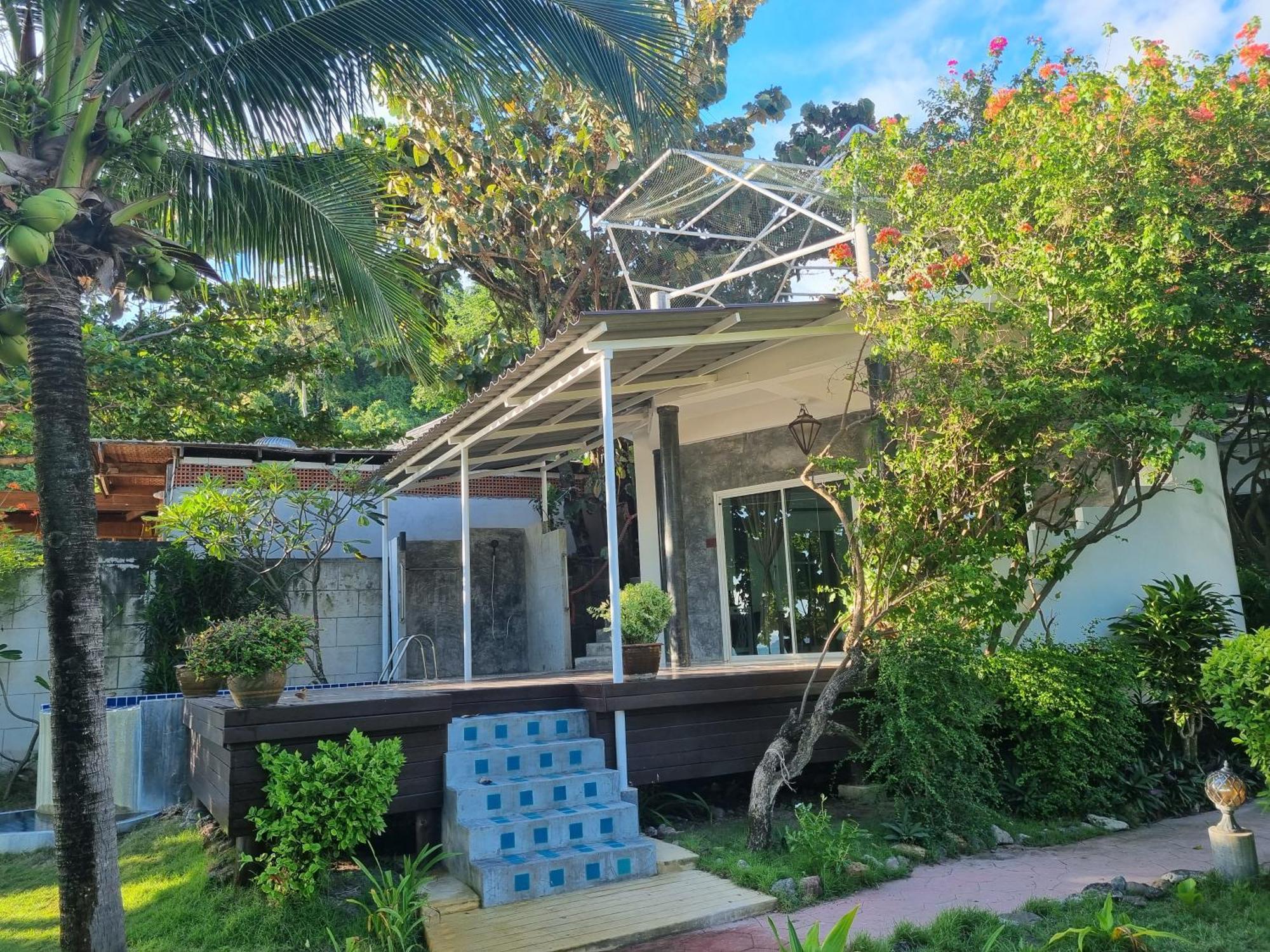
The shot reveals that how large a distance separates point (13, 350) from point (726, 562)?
289 inches

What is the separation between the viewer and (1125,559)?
8.68 metres

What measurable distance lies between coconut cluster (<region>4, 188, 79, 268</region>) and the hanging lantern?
671cm

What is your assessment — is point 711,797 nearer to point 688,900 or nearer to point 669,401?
point 688,900

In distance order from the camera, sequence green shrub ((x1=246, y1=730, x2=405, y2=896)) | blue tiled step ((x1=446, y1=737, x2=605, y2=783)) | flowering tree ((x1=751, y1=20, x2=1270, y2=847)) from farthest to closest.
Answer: flowering tree ((x1=751, y1=20, x2=1270, y2=847))
blue tiled step ((x1=446, y1=737, x2=605, y2=783))
green shrub ((x1=246, y1=730, x2=405, y2=896))

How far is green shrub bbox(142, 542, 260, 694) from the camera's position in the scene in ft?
31.5

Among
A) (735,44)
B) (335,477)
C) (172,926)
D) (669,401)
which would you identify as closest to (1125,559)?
(669,401)

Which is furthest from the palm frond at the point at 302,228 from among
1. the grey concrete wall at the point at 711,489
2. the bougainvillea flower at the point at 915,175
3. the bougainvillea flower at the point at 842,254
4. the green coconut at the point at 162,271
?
the grey concrete wall at the point at 711,489

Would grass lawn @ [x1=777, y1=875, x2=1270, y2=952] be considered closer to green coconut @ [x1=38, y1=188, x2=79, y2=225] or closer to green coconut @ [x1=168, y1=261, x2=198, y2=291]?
green coconut @ [x1=168, y1=261, x2=198, y2=291]

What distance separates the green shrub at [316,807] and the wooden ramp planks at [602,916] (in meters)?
0.74

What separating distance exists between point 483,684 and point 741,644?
3598 mm

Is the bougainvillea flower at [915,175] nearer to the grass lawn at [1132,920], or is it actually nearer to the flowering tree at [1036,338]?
the flowering tree at [1036,338]

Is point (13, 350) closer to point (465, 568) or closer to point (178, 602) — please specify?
point (465, 568)

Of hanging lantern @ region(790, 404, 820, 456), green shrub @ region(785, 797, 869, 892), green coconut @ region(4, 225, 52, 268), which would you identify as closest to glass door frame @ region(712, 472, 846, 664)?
hanging lantern @ region(790, 404, 820, 456)

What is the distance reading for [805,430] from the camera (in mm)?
9516
